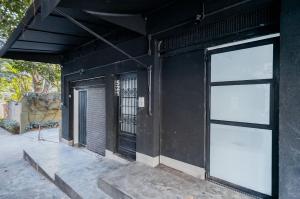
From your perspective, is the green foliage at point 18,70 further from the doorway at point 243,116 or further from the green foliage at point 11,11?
the doorway at point 243,116

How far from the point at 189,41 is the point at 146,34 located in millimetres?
863

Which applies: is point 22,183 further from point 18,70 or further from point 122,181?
point 18,70

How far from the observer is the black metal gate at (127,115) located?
13.3 feet

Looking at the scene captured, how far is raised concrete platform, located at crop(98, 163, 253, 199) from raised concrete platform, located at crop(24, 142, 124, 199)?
0.92 ft

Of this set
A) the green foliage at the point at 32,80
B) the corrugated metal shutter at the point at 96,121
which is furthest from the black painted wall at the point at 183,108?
the green foliage at the point at 32,80

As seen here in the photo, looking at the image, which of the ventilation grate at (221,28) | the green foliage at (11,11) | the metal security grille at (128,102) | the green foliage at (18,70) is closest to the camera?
the ventilation grate at (221,28)

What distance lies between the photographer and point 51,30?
4051mm

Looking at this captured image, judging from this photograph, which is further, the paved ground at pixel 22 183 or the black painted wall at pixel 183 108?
the paved ground at pixel 22 183

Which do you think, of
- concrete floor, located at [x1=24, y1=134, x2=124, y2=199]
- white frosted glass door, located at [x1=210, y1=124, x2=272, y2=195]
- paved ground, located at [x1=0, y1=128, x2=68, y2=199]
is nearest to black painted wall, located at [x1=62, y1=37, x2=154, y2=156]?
concrete floor, located at [x1=24, y1=134, x2=124, y2=199]

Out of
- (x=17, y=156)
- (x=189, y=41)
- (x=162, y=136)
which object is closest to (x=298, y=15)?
(x=189, y=41)

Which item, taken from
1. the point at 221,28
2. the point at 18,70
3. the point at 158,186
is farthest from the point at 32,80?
the point at 221,28

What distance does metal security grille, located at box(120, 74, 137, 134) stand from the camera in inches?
159

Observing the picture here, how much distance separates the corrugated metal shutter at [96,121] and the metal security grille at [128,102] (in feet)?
2.52

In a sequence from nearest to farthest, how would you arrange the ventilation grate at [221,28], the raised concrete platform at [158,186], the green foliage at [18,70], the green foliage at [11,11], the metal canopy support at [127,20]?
1. the ventilation grate at [221,28]
2. the raised concrete platform at [158,186]
3. the metal canopy support at [127,20]
4. the green foliage at [11,11]
5. the green foliage at [18,70]
